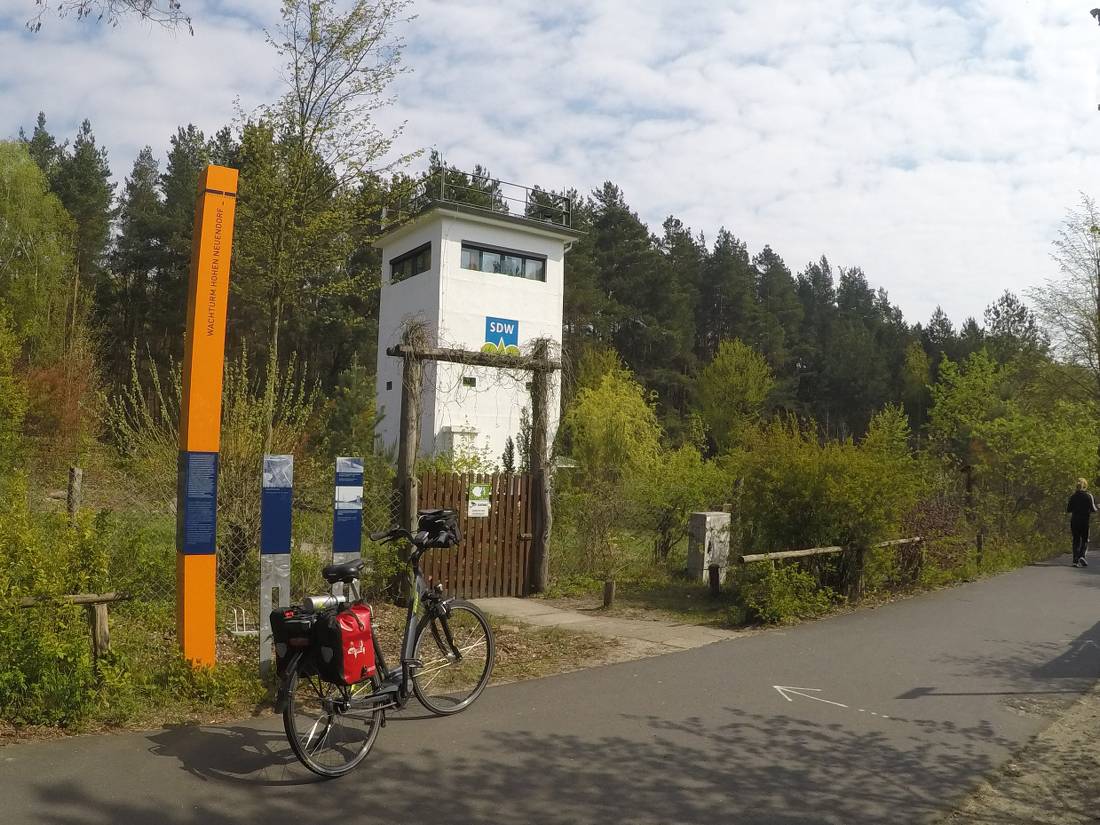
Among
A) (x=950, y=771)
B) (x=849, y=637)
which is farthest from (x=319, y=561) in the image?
(x=950, y=771)

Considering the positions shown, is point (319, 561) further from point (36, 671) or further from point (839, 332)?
point (839, 332)

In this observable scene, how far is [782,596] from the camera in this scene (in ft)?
33.9

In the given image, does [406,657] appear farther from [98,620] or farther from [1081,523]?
[1081,523]

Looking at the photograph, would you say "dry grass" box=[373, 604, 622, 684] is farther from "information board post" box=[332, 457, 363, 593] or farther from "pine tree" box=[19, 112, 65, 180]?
"pine tree" box=[19, 112, 65, 180]

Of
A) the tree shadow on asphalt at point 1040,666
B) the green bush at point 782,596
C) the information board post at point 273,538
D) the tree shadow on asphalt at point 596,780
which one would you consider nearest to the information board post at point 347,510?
the information board post at point 273,538

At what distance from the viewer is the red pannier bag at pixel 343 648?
16.9ft

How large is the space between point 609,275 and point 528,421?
43.5m

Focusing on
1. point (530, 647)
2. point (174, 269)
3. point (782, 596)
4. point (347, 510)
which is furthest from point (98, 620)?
point (174, 269)

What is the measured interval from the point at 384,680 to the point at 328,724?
54 centimetres

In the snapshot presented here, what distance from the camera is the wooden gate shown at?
35.7 ft

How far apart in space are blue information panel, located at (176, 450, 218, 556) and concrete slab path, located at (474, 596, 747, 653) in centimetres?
436

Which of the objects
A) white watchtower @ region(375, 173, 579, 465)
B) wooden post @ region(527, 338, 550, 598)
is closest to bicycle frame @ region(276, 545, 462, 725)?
wooden post @ region(527, 338, 550, 598)

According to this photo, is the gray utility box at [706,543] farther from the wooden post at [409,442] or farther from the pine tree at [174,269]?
the pine tree at [174,269]

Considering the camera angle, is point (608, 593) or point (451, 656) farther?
point (608, 593)
